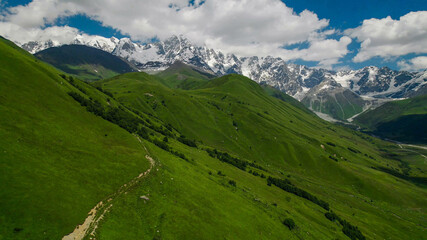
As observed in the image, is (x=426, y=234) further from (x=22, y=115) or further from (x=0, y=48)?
(x=0, y=48)

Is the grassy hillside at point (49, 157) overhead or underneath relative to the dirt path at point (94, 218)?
overhead

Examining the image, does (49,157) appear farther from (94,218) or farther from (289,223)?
(289,223)

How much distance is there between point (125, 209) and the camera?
169ft

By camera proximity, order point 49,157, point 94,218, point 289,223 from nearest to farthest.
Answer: point 94,218, point 49,157, point 289,223

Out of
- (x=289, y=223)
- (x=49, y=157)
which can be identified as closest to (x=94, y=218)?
(x=49, y=157)

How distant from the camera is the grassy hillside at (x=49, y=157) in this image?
41.0 m

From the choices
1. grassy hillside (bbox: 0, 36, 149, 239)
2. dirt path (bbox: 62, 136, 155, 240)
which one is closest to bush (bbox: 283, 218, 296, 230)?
grassy hillside (bbox: 0, 36, 149, 239)

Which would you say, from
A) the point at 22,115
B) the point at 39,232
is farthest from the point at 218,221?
the point at 22,115

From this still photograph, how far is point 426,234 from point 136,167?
177810 mm

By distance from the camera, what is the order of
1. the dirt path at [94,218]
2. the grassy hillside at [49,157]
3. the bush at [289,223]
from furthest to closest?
1. the bush at [289,223]
2. the dirt path at [94,218]
3. the grassy hillside at [49,157]

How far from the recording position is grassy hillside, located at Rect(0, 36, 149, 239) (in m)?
41.0

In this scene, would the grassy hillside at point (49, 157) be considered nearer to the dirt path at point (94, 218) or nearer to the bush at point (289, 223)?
the dirt path at point (94, 218)

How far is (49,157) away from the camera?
56.3 m

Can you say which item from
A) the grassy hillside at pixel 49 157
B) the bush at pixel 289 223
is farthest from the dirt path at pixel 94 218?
the bush at pixel 289 223
